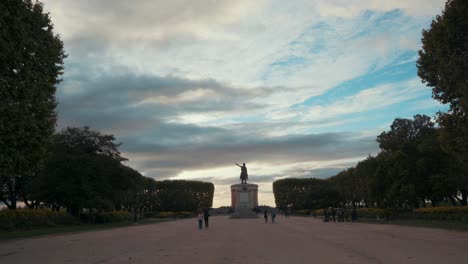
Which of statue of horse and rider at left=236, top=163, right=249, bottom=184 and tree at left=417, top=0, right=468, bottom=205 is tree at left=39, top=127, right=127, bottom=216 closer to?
tree at left=417, top=0, right=468, bottom=205

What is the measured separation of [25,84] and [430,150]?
4602cm

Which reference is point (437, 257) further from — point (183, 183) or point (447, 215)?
point (183, 183)

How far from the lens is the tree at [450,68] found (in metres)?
27.1

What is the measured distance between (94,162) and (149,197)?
61.6 m

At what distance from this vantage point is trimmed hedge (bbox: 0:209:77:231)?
36.8 meters

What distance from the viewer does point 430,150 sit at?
54.9 metres

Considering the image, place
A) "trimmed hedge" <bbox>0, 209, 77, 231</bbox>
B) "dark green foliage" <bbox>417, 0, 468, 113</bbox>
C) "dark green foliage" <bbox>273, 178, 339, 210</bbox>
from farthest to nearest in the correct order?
"dark green foliage" <bbox>273, 178, 339, 210</bbox>
"trimmed hedge" <bbox>0, 209, 77, 231</bbox>
"dark green foliage" <bbox>417, 0, 468, 113</bbox>

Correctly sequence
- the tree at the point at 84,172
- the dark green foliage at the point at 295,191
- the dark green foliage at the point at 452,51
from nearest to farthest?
the dark green foliage at the point at 452,51 → the tree at the point at 84,172 → the dark green foliage at the point at 295,191

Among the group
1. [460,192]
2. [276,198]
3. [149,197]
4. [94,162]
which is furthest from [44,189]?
[276,198]

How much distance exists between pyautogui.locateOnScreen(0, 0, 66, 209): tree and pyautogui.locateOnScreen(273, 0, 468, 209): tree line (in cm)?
2294

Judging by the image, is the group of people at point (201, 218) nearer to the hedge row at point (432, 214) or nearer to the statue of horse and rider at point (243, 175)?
the hedge row at point (432, 214)

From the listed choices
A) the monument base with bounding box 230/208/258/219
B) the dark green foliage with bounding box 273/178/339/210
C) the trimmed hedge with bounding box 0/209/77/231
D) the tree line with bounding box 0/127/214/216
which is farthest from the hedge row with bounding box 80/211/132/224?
the dark green foliage with bounding box 273/178/339/210

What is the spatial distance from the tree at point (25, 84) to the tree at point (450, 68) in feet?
75.2

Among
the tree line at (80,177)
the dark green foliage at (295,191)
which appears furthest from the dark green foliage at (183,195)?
the tree line at (80,177)
